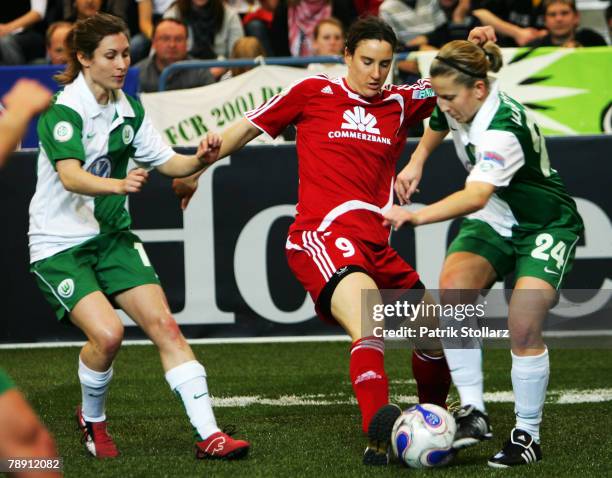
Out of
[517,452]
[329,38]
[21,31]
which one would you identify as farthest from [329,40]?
[517,452]

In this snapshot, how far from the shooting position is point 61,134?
559 cm

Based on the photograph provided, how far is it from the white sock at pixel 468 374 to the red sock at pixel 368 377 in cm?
40

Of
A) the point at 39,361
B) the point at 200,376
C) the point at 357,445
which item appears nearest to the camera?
the point at 200,376

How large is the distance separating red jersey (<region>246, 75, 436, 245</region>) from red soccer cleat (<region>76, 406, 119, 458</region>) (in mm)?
1410

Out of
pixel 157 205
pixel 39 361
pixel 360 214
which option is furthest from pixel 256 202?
pixel 360 214

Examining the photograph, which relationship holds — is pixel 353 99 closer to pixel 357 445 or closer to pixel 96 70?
pixel 96 70

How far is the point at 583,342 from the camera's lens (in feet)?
29.7

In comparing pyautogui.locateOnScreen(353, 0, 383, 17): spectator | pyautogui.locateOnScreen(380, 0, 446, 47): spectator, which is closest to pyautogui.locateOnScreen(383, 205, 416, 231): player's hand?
pyautogui.locateOnScreen(380, 0, 446, 47): spectator

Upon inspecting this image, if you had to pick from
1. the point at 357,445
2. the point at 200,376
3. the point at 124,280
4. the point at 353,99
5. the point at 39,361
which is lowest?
the point at 39,361

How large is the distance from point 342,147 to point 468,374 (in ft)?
4.42

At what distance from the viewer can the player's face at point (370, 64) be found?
6059 millimetres

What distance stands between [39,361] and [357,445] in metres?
3.55

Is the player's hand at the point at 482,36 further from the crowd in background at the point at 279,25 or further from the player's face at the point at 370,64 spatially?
the crowd in background at the point at 279,25

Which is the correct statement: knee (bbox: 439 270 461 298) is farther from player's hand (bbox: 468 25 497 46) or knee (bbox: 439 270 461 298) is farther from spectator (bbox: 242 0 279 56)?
spectator (bbox: 242 0 279 56)
